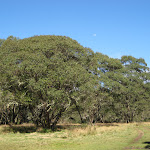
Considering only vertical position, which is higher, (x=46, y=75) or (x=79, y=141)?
(x=46, y=75)

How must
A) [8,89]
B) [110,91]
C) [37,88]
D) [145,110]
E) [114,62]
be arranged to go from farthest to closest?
[145,110], [114,62], [110,91], [8,89], [37,88]

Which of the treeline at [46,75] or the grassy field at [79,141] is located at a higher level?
the treeline at [46,75]

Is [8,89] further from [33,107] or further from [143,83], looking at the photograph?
[143,83]

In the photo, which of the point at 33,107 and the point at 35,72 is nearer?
the point at 35,72

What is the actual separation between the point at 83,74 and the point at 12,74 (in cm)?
844

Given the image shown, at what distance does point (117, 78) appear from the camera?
39.9 meters

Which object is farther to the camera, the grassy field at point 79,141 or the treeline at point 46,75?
the treeline at point 46,75

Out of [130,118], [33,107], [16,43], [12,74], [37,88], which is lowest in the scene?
[130,118]

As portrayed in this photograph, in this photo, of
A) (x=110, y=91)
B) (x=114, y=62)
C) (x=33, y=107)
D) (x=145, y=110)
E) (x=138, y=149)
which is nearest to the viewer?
(x=138, y=149)

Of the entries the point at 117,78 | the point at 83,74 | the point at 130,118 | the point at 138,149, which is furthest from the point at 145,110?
the point at 138,149

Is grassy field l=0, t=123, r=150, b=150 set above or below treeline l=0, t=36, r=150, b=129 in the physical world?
below

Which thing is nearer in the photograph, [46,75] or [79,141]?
[79,141]

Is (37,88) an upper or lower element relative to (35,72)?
lower

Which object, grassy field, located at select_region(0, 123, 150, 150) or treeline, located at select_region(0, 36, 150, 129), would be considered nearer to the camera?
grassy field, located at select_region(0, 123, 150, 150)
